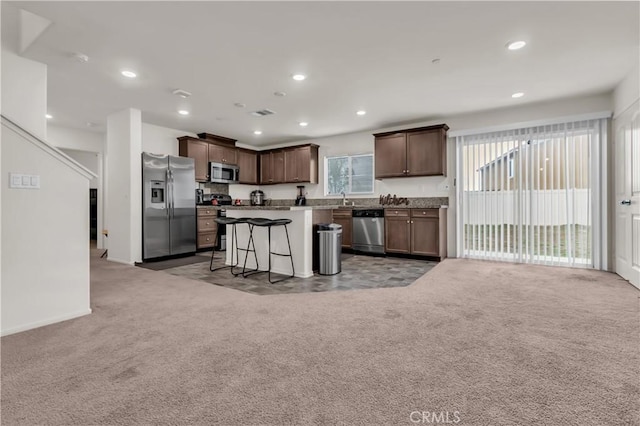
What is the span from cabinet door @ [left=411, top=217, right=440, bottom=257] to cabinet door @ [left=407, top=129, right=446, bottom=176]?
888 mm

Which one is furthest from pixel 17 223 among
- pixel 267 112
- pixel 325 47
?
pixel 267 112

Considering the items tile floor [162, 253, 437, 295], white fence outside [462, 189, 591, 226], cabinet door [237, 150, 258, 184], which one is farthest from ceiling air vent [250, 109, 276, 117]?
white fence outside [462, 189, 591, 226]

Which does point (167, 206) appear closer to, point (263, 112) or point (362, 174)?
point (263, 112)

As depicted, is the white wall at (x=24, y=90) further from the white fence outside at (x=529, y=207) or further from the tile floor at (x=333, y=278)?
the white fence outside at (x=529, y=207)

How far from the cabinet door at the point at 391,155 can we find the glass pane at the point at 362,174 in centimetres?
56

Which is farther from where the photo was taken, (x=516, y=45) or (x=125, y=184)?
(x=125, y=184)

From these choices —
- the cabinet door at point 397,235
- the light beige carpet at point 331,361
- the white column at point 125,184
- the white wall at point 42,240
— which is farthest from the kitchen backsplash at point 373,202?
the white wall at point 42,240

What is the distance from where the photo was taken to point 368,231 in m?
5.91

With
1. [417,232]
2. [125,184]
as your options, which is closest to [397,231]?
[417,232]

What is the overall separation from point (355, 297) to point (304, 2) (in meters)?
2.66

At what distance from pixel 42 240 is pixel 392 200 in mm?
5268

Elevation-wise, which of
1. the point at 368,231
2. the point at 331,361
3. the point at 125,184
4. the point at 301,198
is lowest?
the point at 331,361

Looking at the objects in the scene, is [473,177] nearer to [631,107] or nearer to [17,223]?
[631,107]

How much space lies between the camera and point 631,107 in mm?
3607
